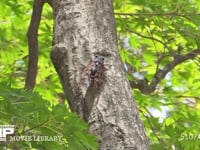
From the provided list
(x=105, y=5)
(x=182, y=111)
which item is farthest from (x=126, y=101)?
(x=182, y=111)

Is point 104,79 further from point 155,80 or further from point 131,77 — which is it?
point 131,77

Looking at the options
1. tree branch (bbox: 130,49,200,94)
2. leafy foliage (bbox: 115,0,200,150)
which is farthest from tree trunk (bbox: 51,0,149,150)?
tree branch (bbox: 130,49,200,94)

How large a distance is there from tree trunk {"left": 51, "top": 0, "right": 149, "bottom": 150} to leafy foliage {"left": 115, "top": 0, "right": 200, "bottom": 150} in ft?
2.50

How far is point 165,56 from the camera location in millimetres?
2793

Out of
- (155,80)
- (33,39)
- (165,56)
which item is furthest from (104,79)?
(155,80)

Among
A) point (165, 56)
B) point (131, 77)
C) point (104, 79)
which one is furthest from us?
point (131, 77)

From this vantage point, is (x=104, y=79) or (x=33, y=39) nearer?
(x=104, y=79)

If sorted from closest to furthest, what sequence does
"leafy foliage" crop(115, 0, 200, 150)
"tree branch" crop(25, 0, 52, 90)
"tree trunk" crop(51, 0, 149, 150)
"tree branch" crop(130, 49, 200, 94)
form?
"tree trunk" crop(51, 0, 149, 150), "tree branch" crop(25, 0, 52, 90), "leafy foliage" crop(115, 0, 200, 150), "tree branch" crop(130, 49, 200, 94)

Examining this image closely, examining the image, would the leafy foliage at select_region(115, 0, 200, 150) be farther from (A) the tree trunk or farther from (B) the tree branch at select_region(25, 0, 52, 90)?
(A) the tree trunk

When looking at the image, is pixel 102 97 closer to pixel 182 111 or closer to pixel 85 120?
pixel 85 120

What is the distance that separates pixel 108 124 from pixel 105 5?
19.8 inches

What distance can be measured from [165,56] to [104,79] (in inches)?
57.6

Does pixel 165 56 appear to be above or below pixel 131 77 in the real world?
above

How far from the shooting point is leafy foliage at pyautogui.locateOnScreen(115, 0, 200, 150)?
2.35 m
